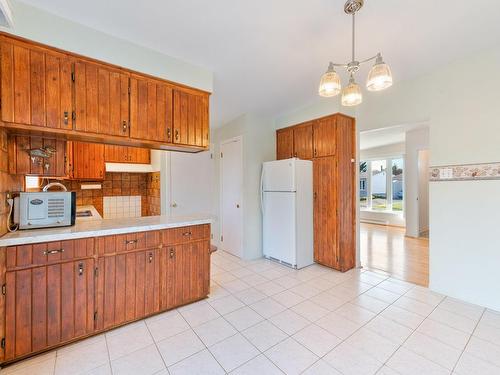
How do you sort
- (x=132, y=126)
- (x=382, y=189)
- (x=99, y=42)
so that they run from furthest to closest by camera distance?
(x=382, y=189), (x=132, y=126), (x=99, y=42)

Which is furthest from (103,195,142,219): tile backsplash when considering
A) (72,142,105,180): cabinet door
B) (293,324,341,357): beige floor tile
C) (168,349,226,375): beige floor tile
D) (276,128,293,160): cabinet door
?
(293,324,341,357): beige floor tile

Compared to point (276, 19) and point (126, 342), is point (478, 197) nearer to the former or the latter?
point (276, 19)

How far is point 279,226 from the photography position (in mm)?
3688

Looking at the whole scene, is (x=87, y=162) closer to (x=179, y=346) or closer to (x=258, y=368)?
(x=179, y=346)

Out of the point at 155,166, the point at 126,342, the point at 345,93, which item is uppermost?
the point at 345,93

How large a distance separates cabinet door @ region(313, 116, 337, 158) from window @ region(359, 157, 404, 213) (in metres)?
5.07

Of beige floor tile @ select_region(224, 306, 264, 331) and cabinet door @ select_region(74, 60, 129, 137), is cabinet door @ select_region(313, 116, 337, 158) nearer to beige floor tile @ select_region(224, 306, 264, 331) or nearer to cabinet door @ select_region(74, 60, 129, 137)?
beige floor tile @ select_region(224, 306, 264, 331)

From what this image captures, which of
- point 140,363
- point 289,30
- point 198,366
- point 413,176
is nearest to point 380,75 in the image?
point 289,30

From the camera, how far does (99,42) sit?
1.98 m

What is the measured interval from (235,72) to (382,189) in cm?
697

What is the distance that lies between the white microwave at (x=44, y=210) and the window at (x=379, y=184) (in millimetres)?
8237

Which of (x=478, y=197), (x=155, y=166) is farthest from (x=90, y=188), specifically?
(x=478, y=197)

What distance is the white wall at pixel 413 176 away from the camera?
18.3 feet

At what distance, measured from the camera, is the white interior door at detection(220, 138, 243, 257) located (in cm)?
402
